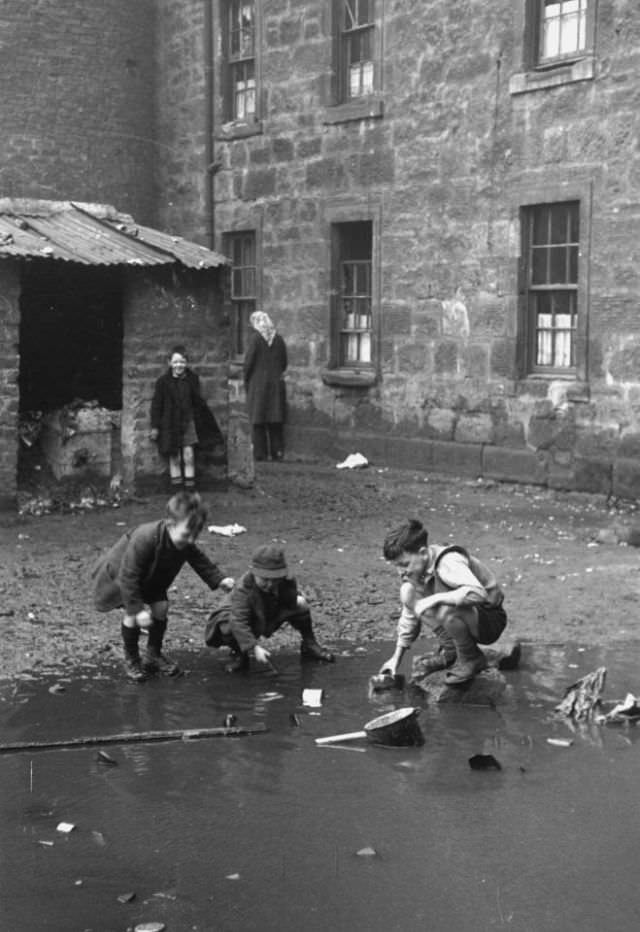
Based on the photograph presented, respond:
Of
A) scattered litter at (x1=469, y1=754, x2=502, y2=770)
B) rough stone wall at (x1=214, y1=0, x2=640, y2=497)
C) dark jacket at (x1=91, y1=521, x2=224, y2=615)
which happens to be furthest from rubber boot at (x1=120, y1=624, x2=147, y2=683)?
rough stone wall at (x1=214, y1=0, x2=640, y2=497)

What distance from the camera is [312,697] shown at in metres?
7.46

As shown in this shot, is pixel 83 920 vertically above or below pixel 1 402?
below

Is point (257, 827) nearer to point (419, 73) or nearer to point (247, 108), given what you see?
point (419, 73)

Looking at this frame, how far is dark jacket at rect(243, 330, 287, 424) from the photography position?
1938 cm

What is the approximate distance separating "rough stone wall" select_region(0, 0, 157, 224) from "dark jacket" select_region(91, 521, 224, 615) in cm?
1572

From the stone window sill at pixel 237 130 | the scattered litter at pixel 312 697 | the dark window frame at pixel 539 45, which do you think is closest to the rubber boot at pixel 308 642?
the scattered litter at pixel 312 697

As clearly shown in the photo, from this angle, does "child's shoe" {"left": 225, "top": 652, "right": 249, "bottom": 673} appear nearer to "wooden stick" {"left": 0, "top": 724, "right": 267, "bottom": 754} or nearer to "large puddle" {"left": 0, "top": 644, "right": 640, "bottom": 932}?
"large puddle" {"left": 0, "top": 644, "right": 640, "bottom": 932}

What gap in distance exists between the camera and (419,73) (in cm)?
1794

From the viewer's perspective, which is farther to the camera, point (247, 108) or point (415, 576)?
point (247, 108)

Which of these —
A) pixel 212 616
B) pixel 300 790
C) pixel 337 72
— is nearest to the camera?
pixel 300 790

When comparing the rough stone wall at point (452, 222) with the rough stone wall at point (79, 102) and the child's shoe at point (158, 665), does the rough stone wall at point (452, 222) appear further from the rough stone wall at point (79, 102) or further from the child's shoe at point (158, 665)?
the child's shoe at point (158, 665)

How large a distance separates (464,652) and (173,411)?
770 cm

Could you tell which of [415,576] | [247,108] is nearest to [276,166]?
[247,108]

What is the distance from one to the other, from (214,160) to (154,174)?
182cm
